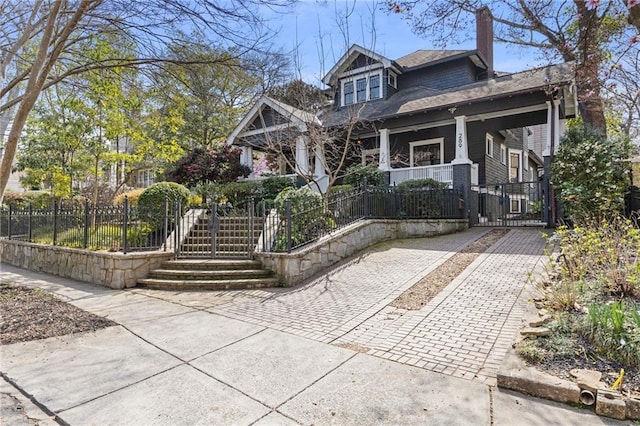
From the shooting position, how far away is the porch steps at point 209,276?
23.9 ft

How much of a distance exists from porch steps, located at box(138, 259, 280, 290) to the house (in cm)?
526

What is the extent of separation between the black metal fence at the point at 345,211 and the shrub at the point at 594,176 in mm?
3186

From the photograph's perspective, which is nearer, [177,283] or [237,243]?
[177,283]

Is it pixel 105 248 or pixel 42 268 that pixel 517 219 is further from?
pixel 42 268

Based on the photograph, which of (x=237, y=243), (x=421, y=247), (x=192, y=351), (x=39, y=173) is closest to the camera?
(x=192, y=351)

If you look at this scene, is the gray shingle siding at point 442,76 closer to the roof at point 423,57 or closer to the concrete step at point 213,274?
the roof at point 423,57

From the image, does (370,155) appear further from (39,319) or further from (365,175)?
(39,319)

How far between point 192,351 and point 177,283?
11.6 ft

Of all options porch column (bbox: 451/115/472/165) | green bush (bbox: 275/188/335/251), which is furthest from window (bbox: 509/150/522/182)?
green bush (bbox: 275/188/335/251)

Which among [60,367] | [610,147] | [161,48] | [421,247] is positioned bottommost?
[60,367]

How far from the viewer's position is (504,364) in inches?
132

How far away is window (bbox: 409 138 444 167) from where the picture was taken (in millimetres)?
16794

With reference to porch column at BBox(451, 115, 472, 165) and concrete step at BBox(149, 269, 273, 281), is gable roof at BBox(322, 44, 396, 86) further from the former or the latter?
concrete step at BBox(149, 269, 273, 281)

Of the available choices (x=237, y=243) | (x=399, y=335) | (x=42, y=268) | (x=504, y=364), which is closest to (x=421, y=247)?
(x=237, y=243)
